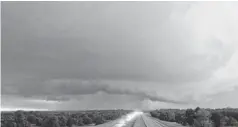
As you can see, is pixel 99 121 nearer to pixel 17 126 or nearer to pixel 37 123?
pixel 37 123

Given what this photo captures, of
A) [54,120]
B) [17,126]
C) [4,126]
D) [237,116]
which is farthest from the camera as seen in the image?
[237,116]

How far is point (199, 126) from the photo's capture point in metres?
98.9

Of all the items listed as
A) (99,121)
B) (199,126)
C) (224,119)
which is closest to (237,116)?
(224,119)

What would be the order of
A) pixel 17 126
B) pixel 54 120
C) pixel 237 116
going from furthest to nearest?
pixel 237 116 < pixel 54 120 < pixel 17 126

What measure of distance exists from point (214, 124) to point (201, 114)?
180 inches

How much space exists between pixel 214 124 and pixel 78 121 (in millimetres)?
42590

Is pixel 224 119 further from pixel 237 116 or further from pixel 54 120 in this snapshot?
pixel 54 120

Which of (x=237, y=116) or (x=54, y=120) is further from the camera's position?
(x=237, y=116)

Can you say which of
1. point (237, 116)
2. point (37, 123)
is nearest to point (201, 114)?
point (237, 116)

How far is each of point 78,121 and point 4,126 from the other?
3978 cm

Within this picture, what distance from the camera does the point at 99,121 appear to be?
13800cm

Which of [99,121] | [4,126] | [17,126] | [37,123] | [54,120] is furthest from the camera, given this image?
[99,121]

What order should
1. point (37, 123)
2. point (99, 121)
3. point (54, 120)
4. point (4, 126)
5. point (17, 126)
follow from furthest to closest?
point (99, 121), point (37, 123), point (54, 120), point (17, 126), point (4, 126)

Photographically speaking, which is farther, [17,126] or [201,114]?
[201,114]
